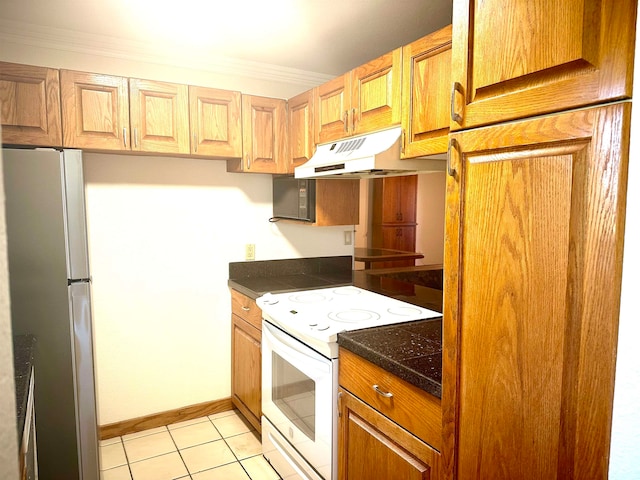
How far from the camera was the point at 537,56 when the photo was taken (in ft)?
2.90

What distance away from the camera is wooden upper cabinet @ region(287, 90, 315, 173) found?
2527mm

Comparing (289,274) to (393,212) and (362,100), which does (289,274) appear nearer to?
(362,100)

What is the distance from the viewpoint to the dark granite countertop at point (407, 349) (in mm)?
1312

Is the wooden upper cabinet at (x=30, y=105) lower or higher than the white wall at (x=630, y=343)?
higher

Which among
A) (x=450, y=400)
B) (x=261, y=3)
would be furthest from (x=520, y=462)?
(x=261, y=3)

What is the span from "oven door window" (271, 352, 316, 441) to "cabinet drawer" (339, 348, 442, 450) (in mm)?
276

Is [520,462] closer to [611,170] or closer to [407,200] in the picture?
[611,170]

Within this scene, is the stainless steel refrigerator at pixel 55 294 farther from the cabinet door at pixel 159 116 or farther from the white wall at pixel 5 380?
the white wall at pixel 5 380

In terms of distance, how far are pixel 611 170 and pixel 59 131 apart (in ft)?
7.57

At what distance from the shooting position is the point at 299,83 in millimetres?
3039

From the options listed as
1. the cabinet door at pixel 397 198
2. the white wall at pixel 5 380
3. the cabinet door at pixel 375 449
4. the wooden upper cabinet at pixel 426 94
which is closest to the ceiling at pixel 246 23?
the wooden upper cabinet at pixel 426 94

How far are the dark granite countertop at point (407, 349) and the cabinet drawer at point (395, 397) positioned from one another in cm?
4

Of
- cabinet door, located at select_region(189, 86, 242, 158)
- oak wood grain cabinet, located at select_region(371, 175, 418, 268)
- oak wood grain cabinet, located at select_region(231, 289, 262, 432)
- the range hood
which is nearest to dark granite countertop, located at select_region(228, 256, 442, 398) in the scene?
oak wood grain cabinet, located at select_region(231, 289, 262, 432)

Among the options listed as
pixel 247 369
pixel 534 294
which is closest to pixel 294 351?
pixel 247 369
